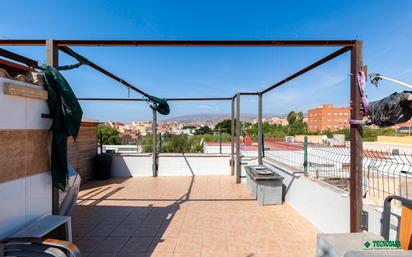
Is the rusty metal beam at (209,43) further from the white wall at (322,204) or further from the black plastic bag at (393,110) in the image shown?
the white wall at (322,204)

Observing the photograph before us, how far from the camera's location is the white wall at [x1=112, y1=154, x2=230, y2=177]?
314 inches

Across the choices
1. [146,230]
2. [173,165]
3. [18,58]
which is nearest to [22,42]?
[18,58]

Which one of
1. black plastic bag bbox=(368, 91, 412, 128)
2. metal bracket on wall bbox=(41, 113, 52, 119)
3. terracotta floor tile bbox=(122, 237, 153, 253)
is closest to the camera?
black plastic bag bbox=(368, 91, 412, 128)

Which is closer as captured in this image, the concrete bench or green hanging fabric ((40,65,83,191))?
the concrete bench

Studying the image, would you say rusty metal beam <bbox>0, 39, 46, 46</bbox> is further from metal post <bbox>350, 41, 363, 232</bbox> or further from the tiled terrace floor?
metal post <bbox>350, 41, 363, 232</bbox>

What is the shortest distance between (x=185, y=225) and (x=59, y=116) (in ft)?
8.19

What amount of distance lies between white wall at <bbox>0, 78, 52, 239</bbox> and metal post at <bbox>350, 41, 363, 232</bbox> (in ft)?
10.4

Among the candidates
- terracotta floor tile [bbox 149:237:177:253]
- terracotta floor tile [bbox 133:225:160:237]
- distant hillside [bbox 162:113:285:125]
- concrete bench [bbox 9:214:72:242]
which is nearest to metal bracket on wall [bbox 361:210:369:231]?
terracotta floor tile [bbox 149:237:177:253]

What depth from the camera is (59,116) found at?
7.75ft

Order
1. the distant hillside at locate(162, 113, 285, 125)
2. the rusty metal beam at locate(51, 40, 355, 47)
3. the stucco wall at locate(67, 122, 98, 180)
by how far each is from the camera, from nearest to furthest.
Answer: the rusty metal beam at locate(51, 40, 355, 47) < the stucco wall at locate(67, 122, 98, 180) < the distant hillside at locate(162, 113, 285, 125)

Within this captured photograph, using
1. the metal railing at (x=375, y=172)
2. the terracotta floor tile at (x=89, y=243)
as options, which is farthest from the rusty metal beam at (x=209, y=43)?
the terracotta floor tile at (x=89, y=243)

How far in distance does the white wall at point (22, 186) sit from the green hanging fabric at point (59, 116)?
0.23ft

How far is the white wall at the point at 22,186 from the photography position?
181 cm

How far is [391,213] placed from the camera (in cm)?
220
